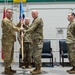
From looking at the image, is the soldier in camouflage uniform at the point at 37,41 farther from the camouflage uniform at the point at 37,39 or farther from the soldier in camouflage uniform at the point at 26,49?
the soldier in camouflage uniform at the point at 26,49

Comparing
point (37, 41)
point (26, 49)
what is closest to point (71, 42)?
point (37, 41)

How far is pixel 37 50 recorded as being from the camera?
5883 millimetres

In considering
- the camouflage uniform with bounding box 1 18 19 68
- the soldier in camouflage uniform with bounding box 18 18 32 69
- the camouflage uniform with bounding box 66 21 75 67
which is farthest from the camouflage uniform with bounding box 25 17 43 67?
the soldier in camouflage uniform with bounding box 18 18 32 69

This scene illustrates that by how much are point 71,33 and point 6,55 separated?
178 cm

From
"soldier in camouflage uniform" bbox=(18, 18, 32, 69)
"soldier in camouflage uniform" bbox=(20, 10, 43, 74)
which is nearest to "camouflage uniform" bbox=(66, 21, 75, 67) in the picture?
"soldier in camouflage uniform" bbox=(20, 10, 43, 74)

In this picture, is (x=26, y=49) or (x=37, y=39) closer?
(x=37, y=39)

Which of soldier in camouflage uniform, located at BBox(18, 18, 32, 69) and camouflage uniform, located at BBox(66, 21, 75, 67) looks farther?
soldier in camouflage uniform, located at BBox(18, 18, 32, 69)

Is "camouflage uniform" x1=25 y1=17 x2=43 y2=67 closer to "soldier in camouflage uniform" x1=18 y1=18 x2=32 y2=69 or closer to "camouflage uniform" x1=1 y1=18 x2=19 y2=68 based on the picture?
"camouflage uniform" x1=1 y1=18 x2=19 y2=68

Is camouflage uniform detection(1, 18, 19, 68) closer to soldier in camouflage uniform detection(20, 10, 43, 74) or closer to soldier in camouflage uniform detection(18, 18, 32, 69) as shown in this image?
soldier in camouflage uniform detection(20, 10, 43, 74)

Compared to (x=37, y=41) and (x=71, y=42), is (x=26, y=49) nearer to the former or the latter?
(x=37, y=41)

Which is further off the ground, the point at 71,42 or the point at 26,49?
the point at 71,42

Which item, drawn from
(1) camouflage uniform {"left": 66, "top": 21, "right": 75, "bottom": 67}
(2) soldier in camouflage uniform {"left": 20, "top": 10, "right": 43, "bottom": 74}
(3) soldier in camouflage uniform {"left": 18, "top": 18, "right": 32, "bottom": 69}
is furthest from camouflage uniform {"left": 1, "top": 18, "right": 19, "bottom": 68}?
(1) camouflage uniform {"left": 66, "top": 21, "right": 75, "bottom": 67}

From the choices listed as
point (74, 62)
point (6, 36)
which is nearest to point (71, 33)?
point (74, 62)

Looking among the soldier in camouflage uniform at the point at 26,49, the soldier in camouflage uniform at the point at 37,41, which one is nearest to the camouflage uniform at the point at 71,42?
the soldier in camouflage uniform at the point at 37,41
